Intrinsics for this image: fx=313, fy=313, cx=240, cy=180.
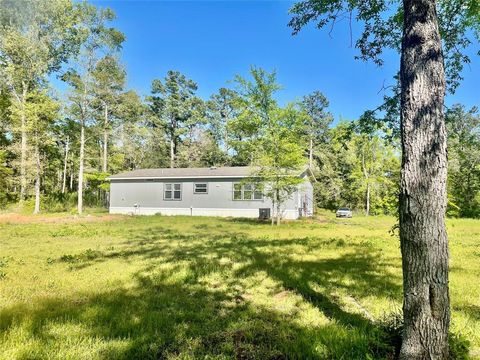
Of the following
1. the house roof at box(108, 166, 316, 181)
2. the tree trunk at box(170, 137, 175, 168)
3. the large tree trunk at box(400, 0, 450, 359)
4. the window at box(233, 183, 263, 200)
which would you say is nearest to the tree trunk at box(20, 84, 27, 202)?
the house roof at box(108, 166, 316, 181)

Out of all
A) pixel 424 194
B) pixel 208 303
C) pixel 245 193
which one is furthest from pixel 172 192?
pixel 424 194

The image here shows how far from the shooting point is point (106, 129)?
28.4 metres

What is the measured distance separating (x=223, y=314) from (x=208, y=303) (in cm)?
50

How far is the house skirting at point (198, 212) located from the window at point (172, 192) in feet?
3.22

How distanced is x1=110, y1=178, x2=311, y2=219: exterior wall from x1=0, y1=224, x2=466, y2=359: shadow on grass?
1609 cm

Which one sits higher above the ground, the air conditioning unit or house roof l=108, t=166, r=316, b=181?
house roof l=108, t=166, r=316, b=181

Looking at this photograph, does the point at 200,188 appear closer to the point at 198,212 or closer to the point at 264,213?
the point at 198,212

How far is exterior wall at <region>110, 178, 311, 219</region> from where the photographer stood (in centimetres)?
2355

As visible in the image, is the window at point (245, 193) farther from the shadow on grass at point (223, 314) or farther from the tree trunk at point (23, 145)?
the tree trunk at point (23, 145)

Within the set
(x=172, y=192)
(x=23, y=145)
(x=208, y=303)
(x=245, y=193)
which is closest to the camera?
(x=208, y=303)

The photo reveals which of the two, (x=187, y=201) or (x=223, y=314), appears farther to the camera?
(x=187, y=201)

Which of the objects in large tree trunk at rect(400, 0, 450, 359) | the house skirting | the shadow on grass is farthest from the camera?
the house skirting

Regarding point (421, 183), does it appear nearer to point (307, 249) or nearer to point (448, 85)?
point (448, 85)

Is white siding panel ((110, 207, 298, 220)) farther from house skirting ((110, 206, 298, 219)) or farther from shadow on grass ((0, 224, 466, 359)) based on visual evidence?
shadow on grass ((0, 224, 466, 359))
